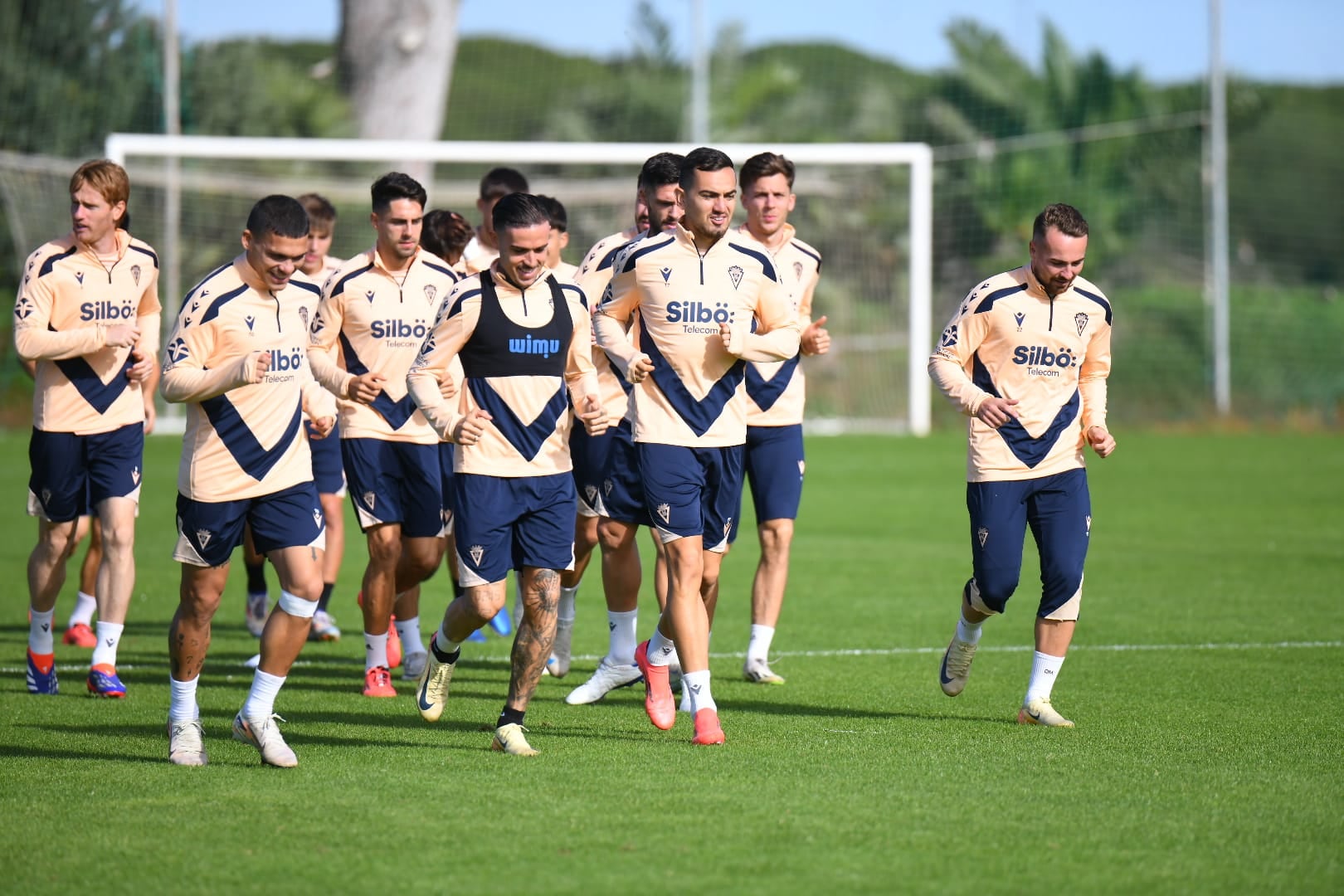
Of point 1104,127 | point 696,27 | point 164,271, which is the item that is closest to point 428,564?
point 164,271

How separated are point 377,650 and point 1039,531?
11.5ft

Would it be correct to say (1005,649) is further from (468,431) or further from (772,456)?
(468,431)

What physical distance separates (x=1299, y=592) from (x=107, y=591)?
8.11 m

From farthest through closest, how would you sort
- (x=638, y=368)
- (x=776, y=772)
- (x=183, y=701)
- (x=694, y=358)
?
(x=694, y=358) → (x=638, y=368) → (x=183, y=701) → (x=776, y=772)

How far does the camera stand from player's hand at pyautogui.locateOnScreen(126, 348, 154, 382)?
347 inches

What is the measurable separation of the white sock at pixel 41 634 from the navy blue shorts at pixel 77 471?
1.65 ft

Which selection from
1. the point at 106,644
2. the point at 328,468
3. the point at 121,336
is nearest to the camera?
the point at 121,336

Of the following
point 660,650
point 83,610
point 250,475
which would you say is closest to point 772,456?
point 660,650

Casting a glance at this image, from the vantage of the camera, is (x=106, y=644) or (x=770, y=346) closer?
(x=770, y=346)

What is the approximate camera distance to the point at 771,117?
36.1 m

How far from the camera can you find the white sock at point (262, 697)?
696 cm

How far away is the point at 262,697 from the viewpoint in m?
6.98

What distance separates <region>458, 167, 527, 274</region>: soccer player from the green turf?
2.39 m

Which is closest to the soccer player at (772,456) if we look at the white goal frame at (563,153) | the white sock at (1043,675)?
the white sock at (1043,675)
